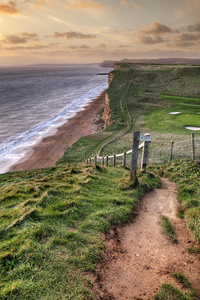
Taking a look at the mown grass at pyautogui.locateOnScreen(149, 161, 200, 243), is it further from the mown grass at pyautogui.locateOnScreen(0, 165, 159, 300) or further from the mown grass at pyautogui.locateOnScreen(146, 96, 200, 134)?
the mown grass at pyautogui.locateOnScreen(146, 96, 200, 134)

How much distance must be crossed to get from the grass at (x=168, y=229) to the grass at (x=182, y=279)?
133cm

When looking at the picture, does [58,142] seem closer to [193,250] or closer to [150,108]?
[150,108]

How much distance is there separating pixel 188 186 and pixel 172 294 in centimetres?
591

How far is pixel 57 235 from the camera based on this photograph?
19.0ft

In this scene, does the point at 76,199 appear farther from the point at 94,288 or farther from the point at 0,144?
the point at 0,144

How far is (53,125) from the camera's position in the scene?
4988 centimetres

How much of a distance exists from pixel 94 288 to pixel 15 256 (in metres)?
1.93

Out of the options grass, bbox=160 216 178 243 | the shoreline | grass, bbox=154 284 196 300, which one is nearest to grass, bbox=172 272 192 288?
grass, bbox=154 284 196 300

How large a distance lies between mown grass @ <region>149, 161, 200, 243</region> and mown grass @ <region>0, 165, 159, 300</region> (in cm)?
170

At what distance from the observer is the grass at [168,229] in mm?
6328

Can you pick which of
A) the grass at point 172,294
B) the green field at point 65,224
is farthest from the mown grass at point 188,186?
the grass at point 172,294

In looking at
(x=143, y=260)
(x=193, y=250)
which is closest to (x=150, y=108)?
(x=193, y=250)

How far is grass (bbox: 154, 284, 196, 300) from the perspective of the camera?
4293 mm

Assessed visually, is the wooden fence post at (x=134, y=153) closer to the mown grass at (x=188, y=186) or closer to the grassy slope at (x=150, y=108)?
the mown grass at (x=188, y=186)
